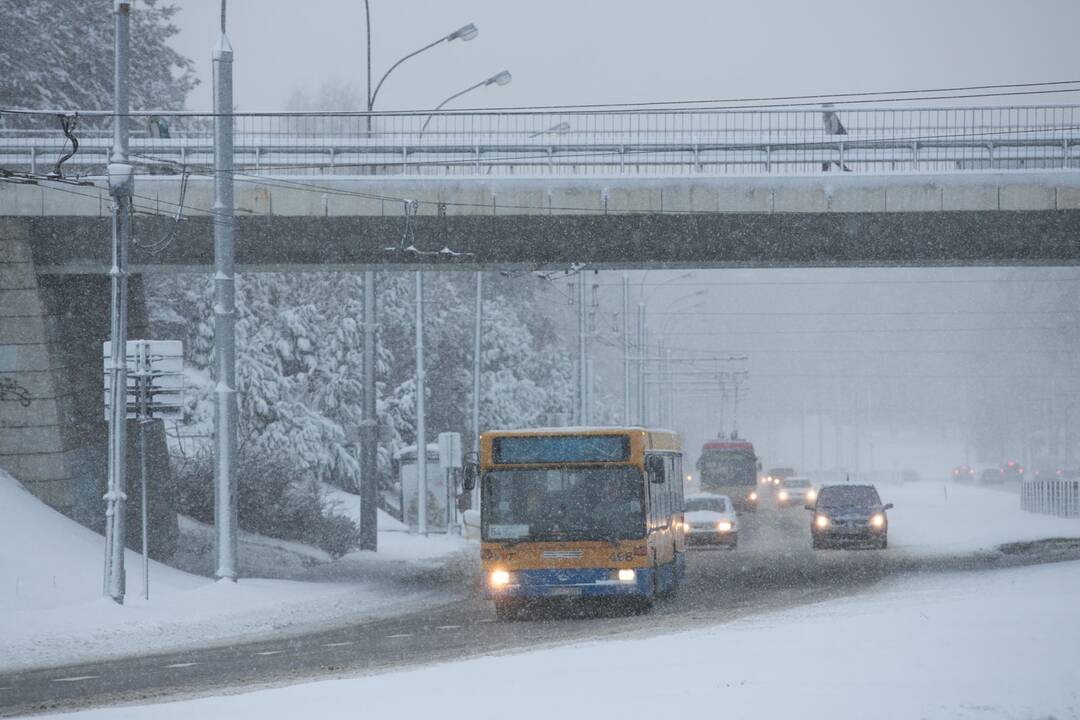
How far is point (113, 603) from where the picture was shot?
21750 mm

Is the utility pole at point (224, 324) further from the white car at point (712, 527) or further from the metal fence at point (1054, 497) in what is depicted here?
the metal fence at point (1054, 497)

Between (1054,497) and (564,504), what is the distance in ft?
128

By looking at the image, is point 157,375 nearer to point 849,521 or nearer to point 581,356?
point 849,521

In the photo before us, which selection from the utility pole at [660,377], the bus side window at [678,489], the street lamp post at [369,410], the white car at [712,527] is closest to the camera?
the bus side window at [678,489]

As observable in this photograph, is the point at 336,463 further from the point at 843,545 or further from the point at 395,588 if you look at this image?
the point at 395,588

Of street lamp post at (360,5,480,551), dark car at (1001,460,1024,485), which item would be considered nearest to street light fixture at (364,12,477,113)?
street lamp post at (360,5,480,551)

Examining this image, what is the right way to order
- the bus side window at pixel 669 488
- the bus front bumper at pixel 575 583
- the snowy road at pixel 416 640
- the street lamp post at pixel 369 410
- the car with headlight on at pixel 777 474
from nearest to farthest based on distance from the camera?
1. the snowy road at pixel 416 640
2. the bus front bumper at pixel 575 583
3. the bus side window at pixel 669 488
4. the street lamp post at pixel 369 410
5. the car with headlight on at pixel 777 474

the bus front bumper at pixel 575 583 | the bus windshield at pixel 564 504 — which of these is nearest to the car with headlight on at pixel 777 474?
the bus windshield at pixel 564 504

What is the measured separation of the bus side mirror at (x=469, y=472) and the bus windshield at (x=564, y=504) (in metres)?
0.33

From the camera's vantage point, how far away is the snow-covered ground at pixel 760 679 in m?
11.5

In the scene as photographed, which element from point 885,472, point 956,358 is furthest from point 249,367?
point 956,358

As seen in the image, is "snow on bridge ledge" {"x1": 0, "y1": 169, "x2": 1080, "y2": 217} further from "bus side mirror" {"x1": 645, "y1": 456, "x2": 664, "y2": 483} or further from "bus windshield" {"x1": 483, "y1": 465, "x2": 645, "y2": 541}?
"bus windshield" {"x1": 483, "y1": 465, "x2": 645, "y2": 541}

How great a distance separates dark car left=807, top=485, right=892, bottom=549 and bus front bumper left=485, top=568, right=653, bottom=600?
17610 millimetres

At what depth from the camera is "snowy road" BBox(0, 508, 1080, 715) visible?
48.0ft
